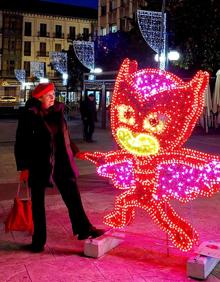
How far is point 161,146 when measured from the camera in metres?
4.58

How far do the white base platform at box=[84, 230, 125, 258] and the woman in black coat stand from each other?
0.38 m

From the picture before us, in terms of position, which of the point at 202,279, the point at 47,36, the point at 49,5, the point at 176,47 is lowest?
the point at 202,279

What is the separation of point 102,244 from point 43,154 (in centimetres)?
111

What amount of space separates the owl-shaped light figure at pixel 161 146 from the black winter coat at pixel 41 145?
1.83ft

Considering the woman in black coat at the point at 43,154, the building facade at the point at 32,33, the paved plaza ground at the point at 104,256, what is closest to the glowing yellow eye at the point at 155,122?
the woman in black coat at the point at 43,154

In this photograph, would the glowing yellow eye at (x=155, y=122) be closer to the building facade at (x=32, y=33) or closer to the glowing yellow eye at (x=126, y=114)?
the glowing yellow eye at (x=126, y=114)

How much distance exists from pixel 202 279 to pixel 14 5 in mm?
69960

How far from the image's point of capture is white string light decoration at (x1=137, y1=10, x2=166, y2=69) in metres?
16.1

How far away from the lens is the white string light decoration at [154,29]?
1614 centimetres

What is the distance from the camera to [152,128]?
4551 millimetres

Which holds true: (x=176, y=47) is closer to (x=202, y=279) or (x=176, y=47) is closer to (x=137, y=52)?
(x=137, y=52)

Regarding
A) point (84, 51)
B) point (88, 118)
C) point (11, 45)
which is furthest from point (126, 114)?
point (11, 45)

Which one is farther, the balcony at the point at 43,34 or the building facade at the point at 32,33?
the balcony at the point at 43,34

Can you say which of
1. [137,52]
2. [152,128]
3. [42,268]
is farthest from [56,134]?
[137,52]
